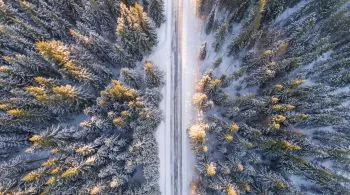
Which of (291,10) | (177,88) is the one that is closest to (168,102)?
(177,88)

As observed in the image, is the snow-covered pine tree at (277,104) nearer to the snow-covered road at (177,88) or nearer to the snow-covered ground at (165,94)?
the snow-covered road at (177,88)

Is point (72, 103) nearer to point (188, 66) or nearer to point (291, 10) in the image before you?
point (188, 66)

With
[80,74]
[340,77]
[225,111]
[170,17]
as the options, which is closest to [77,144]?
[80,74]

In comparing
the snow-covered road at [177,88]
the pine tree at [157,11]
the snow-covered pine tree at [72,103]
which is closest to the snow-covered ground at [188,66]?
the snow-covered road at [177,88]

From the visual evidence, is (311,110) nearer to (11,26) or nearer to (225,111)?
(225,111)

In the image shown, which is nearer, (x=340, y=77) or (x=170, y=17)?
(x=340, y=77)

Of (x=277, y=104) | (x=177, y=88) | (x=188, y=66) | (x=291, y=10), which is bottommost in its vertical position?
(x=277, y=104)
